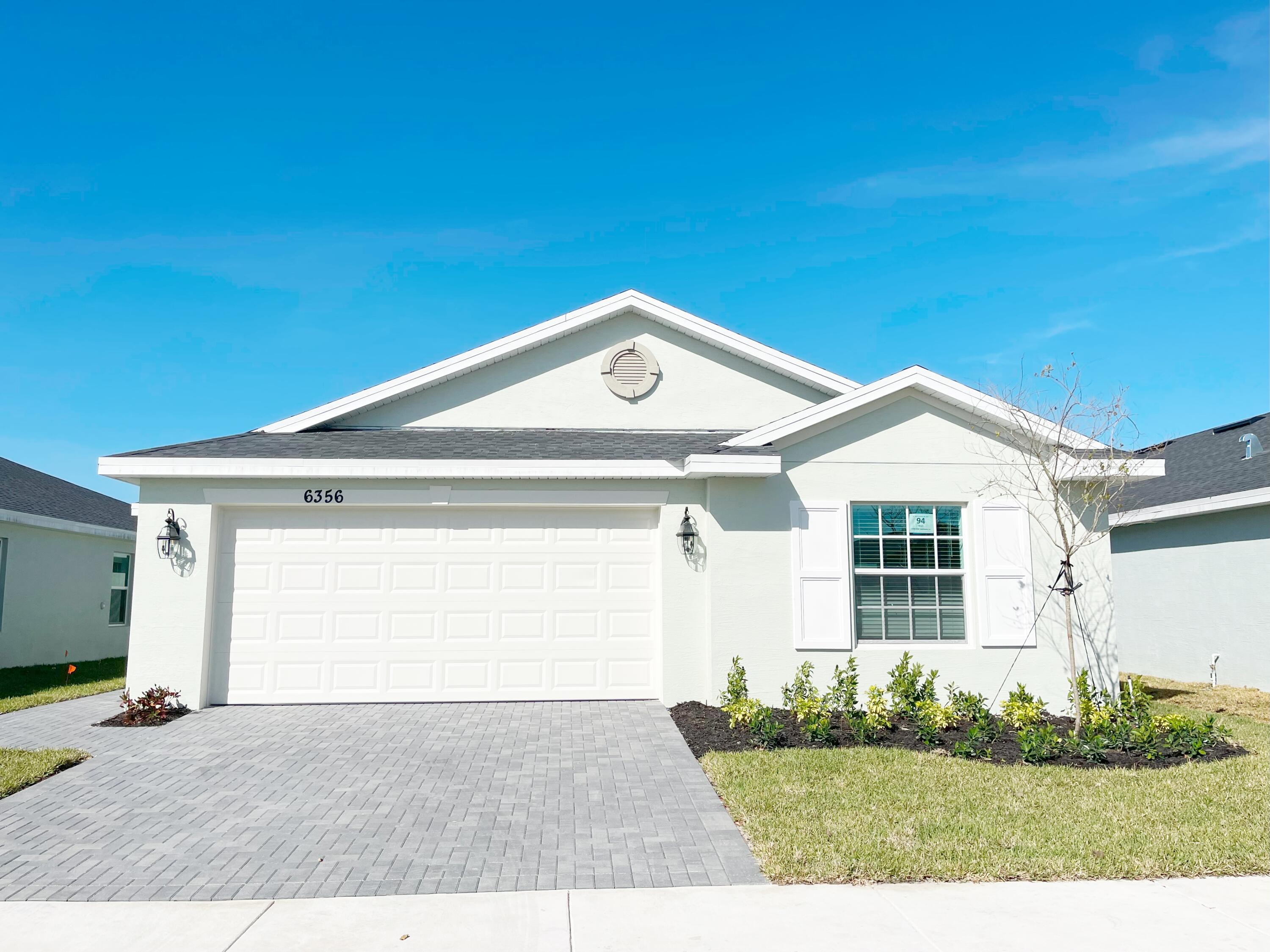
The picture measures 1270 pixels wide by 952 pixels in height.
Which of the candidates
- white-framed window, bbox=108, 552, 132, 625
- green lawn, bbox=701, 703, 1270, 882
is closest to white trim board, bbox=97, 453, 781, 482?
green lawn, bbox=701, 703, 1270, 882

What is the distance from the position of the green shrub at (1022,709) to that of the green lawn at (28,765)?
9.88 metres

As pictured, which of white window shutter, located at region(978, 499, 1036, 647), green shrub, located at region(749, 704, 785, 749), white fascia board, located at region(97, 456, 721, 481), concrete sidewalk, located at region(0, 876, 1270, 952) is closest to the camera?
concrete sidewalk, located at region(0, 876, 1270, 952)

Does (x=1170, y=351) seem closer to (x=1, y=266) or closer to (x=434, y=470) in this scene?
(x=434, y=470)

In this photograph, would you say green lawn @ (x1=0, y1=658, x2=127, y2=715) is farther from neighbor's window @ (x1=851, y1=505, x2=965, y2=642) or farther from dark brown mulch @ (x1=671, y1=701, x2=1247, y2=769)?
neighbor's window @ (x1=851, y1=505, x2=965, y2=642)

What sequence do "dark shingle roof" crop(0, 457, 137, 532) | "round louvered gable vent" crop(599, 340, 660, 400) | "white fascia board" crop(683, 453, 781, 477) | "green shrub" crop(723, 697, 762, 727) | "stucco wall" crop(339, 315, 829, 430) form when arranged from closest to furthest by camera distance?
"green shrub" crop(723, 697, 762, 727)
"white fascia board" crop(683, 453, 781, 477)
"stucco wall" crop(339, 315, 829, 430)
"round louvered gable vent" crop(599, 340, 660, 400)
"dark shingle roof" crop(0, 457, 137, 532)

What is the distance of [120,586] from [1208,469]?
78.0ft

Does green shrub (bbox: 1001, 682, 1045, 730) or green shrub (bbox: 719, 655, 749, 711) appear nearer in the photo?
green shrub (bbox: 1001, 682, 1045, 730)

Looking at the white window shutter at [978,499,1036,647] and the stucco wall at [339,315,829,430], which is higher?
the stucco wall at [339,315,829,430]

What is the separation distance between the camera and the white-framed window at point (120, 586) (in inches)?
745

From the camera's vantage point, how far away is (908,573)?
414 inches

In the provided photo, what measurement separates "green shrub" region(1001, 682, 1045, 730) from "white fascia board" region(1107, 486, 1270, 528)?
3.10m

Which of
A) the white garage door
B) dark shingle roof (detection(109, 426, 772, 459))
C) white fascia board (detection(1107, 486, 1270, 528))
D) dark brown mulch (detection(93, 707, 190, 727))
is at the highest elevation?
dark shingle roof (detection(109, 426, 772, 459))

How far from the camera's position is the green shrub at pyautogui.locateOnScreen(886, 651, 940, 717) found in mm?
9875

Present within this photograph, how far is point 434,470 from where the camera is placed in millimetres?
10758
